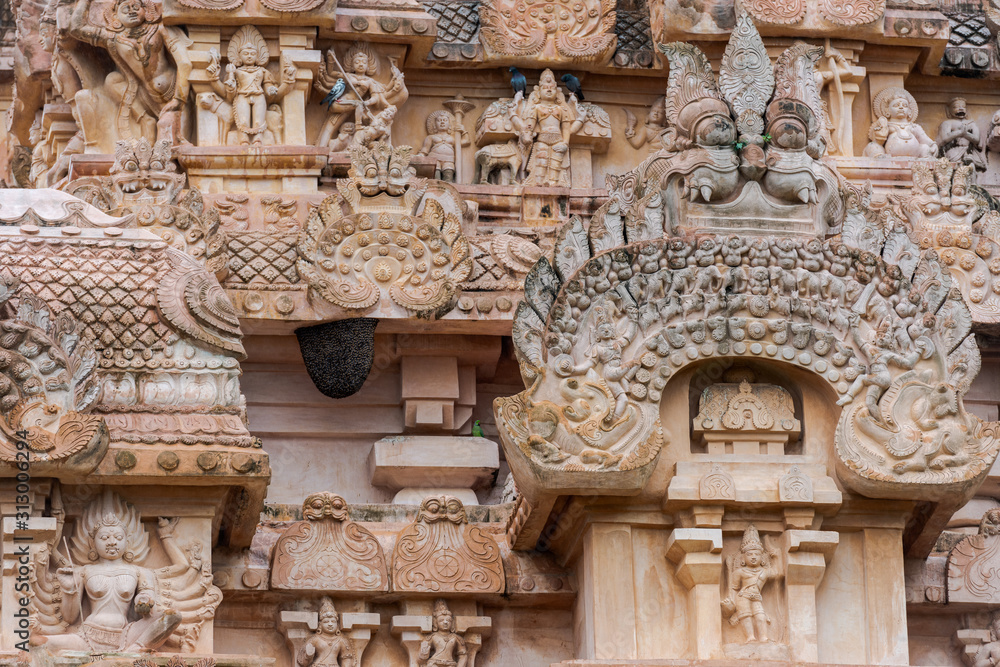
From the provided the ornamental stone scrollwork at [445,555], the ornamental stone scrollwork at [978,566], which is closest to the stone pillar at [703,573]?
the ornamental stone scrollwork at [445,555]

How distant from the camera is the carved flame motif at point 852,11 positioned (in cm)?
2256

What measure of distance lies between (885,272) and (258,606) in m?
4.93

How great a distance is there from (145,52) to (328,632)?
238 inches

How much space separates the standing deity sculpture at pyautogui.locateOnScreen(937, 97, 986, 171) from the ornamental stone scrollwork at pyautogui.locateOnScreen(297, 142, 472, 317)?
201 inches

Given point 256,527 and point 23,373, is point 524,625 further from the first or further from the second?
point 23,373

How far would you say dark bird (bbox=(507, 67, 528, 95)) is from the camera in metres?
22.7

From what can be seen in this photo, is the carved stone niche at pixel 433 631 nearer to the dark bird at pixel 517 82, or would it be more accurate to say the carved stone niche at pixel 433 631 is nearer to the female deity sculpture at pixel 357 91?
the female deity sculpture at pixel 357 91

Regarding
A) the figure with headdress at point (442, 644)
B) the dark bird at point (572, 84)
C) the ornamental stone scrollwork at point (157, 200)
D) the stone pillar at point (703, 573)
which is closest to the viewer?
the stone pillar at point (703, 573)

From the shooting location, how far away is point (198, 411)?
685 inches

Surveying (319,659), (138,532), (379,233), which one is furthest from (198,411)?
(379,233)

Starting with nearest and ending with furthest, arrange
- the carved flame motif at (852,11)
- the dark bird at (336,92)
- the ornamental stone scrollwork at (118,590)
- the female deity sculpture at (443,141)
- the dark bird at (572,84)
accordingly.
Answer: the ornamental stone scrollwork at (118,590) → the dark bird at (336,92) → the female deity sculpture at (443,141) → the carved flame motif at (852,11) → the dark bird at (572,84)

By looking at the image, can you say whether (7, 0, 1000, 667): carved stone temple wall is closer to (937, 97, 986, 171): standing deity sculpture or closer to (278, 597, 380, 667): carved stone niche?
(278, 597, 380, 667): carved stone niche

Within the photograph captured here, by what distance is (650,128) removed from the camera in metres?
23.1

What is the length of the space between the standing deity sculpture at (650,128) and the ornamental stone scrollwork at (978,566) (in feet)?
18.0
